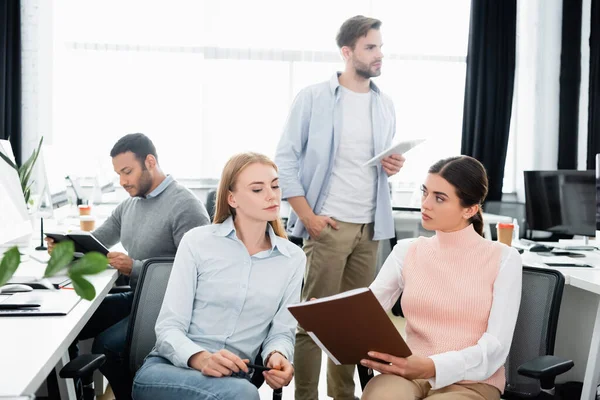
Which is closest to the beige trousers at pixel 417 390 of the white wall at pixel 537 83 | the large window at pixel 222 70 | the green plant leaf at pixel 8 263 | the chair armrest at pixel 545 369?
the chair armrest at pixel 545 369

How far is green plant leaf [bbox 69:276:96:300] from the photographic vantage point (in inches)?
23.6

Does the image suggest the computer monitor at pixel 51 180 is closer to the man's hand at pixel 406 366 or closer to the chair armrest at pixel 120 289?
the chair armrest at pixel 120 289

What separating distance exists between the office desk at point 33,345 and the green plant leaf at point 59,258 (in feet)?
1.45

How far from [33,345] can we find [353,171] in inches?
64.4

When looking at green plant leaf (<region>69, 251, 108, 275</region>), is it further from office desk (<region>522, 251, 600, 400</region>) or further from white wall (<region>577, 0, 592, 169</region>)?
white wall (<region>577, 0, 592, 169</region>)

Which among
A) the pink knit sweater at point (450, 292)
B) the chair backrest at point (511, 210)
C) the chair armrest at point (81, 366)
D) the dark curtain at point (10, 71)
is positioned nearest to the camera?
the chair armrest at point (81, 366)

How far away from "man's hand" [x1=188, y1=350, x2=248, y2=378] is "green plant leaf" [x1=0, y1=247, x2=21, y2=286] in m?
1.03

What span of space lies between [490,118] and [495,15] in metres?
0.89

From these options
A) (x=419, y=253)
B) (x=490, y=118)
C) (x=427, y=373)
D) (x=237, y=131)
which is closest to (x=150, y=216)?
(x=419, y=253)

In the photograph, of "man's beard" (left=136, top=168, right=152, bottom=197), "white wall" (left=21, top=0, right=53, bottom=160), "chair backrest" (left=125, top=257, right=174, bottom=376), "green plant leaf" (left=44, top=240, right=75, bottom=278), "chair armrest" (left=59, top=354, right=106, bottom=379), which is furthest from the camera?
"white wall" (left=21, top=0, right=53, bottom=160)

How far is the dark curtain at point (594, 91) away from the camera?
5695 mm

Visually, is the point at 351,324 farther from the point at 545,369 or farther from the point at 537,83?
the point at 537,83

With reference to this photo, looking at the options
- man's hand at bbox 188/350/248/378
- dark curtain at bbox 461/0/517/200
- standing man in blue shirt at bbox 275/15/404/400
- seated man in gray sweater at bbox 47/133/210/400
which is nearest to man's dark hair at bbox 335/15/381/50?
standing man in blue shirt at bbox 275/15/404/400

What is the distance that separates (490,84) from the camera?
5648 mm
